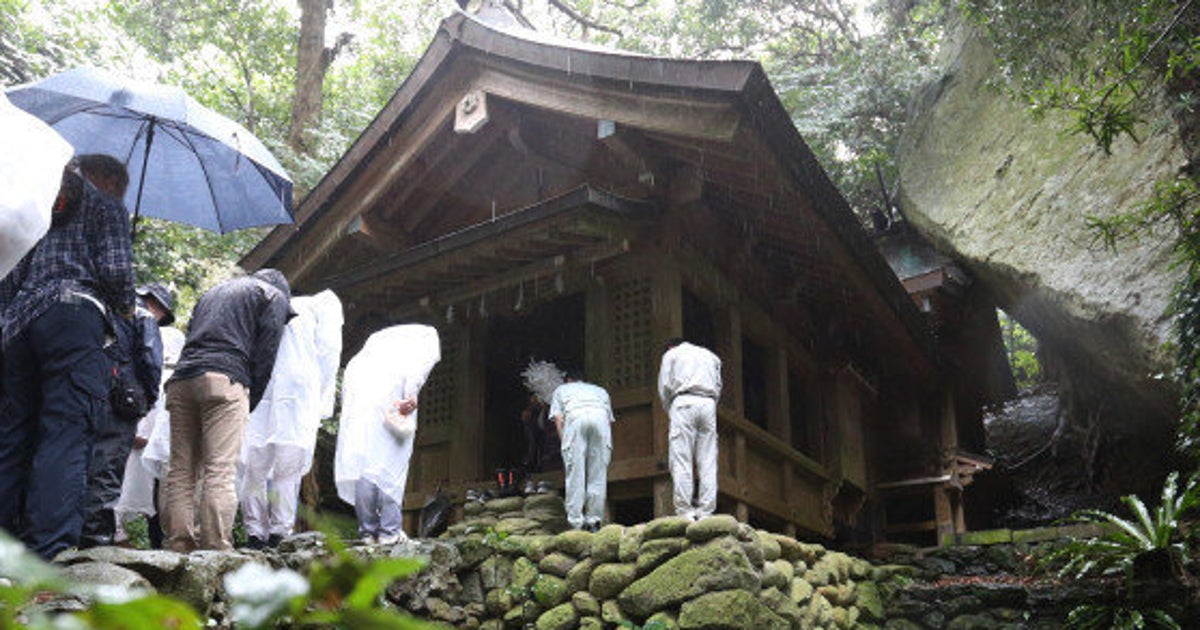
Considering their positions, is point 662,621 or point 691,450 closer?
point 662,621

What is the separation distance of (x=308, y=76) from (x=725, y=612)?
444 inches

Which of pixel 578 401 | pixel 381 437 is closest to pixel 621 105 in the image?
pixel 578 401

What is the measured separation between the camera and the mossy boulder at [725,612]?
→ 5688 millimetres

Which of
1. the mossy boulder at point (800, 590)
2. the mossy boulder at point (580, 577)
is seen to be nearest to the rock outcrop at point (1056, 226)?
the mossy boulder at point (800, 590)

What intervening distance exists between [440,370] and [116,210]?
5.85m

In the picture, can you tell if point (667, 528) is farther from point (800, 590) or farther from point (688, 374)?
point (688, 374)

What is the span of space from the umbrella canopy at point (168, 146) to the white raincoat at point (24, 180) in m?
3.31

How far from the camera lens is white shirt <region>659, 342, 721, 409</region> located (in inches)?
289

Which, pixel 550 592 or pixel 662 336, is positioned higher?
pixel 662 336

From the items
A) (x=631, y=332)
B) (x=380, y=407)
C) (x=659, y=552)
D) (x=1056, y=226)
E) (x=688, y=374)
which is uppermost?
(x=1056, y=226)

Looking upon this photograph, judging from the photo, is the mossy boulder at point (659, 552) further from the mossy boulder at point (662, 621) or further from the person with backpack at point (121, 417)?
the person with backpack at point (121, 417)

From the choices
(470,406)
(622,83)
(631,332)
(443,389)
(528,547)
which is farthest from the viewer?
(443,389)

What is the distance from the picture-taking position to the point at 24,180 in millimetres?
2359

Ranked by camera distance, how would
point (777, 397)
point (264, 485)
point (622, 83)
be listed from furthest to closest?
point (777, 397), point (622, 83), point (264, 485)
